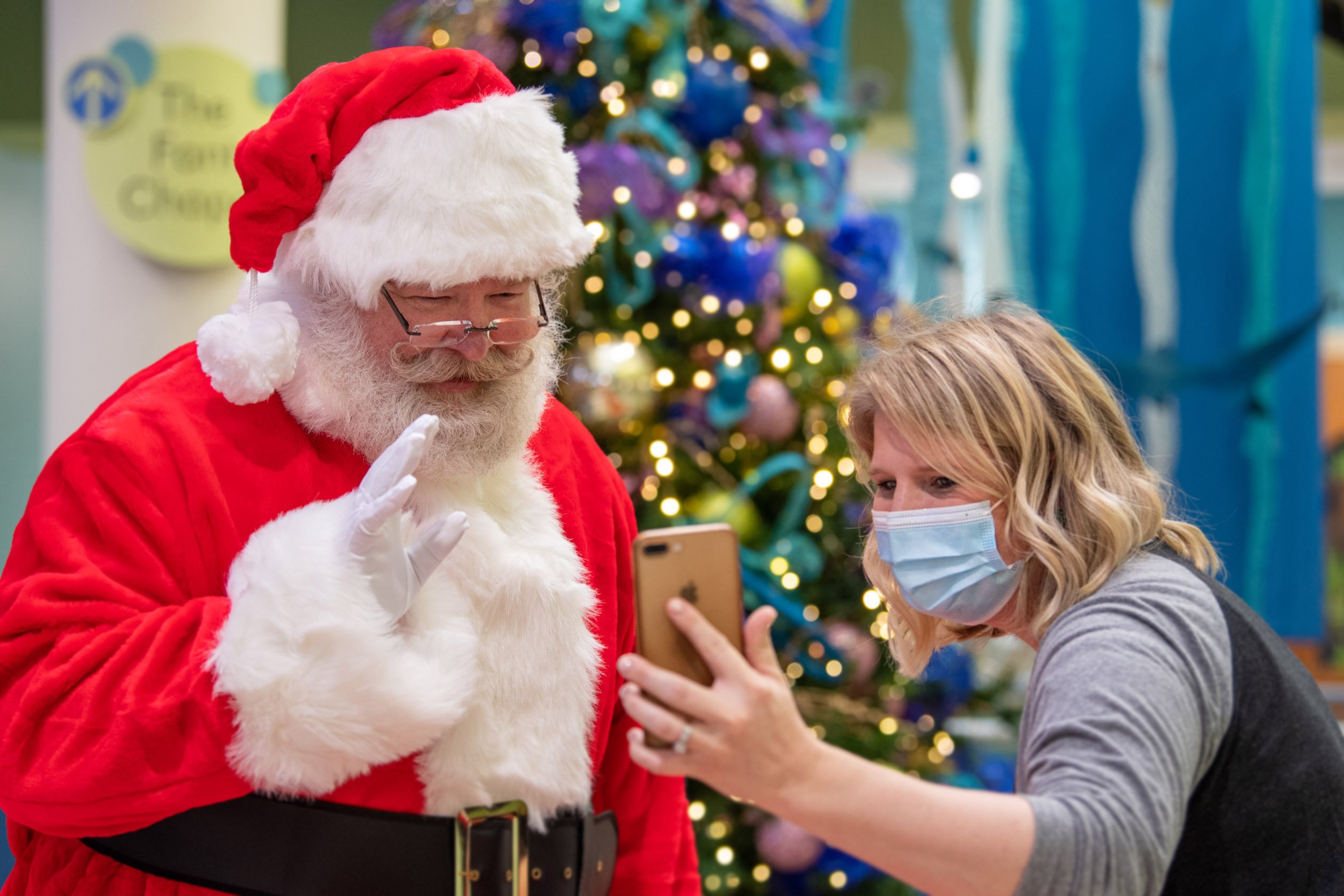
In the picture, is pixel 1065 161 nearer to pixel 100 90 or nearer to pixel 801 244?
pixel 801 244

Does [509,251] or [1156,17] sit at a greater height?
[1156,17]

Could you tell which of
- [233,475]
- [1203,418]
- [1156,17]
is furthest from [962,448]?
[1156,17]

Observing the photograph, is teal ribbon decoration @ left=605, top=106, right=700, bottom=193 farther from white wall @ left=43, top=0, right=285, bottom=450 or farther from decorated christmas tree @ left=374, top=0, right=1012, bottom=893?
white wall @ left=43, top=0, right=285, bottom=450

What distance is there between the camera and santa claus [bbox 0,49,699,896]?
50.3 inches

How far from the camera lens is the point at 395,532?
1.32 metres

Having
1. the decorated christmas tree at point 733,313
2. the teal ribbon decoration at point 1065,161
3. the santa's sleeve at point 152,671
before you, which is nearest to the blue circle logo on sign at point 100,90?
the decorated christmas tree at point 733,313

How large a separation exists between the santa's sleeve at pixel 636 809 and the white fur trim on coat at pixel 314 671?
1.37 feet

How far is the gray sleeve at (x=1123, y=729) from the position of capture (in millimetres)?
957

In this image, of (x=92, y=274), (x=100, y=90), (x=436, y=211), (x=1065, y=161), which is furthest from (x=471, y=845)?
(x=1065, y=161)

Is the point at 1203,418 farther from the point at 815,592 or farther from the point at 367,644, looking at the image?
the point at 367,644

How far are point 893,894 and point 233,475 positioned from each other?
2208mm

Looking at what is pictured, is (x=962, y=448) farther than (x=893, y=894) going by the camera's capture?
No

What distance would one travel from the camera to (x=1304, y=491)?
12.8ft

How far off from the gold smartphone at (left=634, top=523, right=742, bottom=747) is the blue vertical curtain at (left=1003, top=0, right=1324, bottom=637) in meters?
3.16
